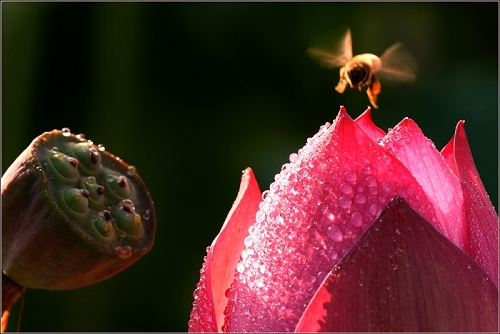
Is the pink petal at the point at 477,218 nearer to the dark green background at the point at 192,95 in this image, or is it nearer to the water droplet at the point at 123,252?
the water droplet at the point at 123,252

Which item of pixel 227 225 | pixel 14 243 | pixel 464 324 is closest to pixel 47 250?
pixel 14 243

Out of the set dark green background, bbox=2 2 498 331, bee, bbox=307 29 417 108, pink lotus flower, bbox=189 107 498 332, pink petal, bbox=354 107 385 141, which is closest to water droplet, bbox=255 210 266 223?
pink lotus flower, bbox=189 107 498 332

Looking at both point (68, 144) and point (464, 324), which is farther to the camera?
point (68, 144)

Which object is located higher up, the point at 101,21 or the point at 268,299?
the point at 101,21

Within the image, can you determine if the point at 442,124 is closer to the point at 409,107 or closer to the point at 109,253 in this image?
the point at 409,107

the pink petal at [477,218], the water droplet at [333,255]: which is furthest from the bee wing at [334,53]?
the water droplet at [333,255]

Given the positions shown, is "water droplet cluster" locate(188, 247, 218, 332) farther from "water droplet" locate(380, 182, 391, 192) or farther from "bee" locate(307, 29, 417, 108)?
"bee" locate(307, 29, 417, 108)

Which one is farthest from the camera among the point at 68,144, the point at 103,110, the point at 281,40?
the point at 281,40
